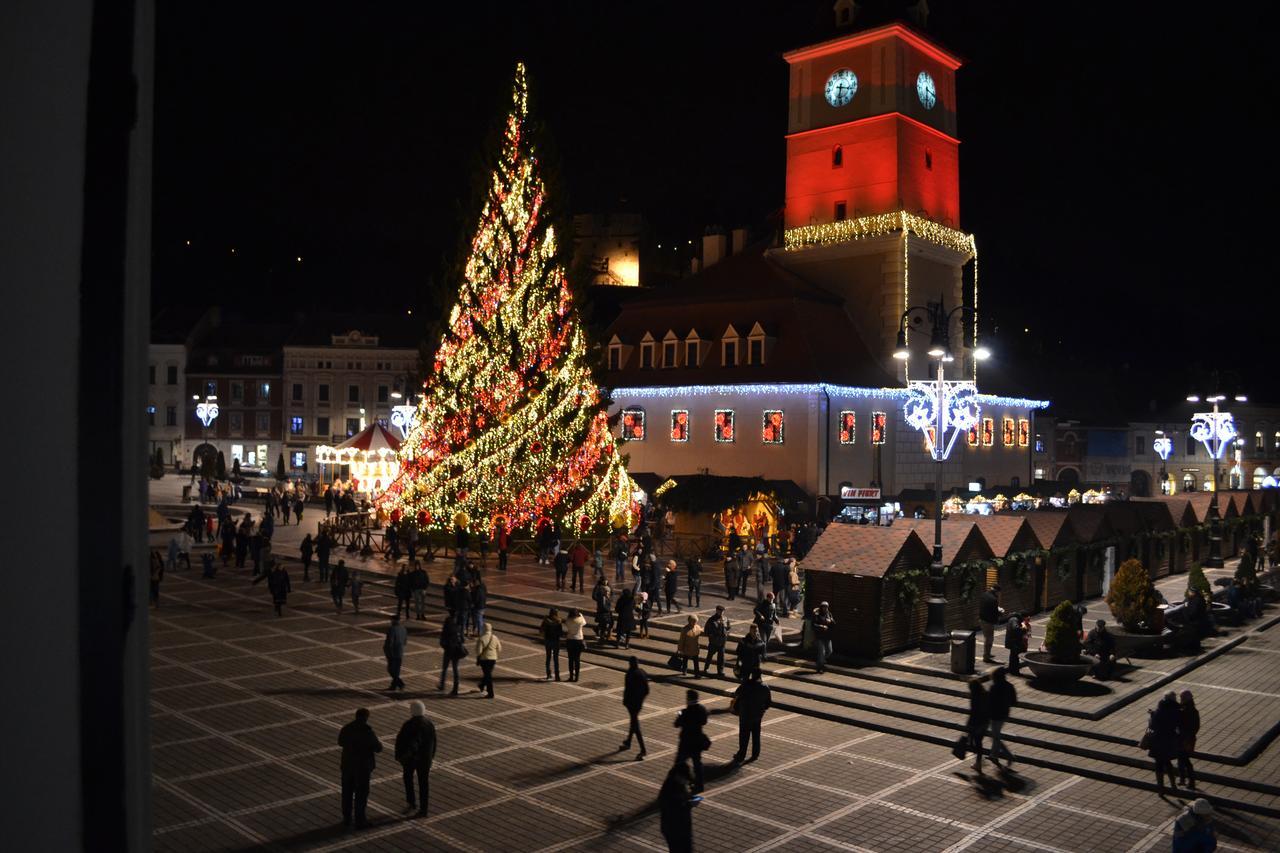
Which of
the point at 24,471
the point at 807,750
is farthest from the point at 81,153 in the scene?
the point at 807,750

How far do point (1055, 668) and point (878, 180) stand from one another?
3582cm

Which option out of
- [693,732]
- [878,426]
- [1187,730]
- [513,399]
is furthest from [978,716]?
[878,426]

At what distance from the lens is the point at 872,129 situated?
51.3 meters

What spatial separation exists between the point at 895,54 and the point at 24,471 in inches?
2118

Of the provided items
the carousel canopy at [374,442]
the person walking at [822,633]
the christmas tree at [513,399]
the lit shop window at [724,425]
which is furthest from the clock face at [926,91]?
the person walking at [822,633]

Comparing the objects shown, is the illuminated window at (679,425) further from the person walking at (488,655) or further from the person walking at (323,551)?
the person walking at (488,655)

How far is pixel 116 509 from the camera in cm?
184

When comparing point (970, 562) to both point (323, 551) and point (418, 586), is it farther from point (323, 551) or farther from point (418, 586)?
point (323, 551)

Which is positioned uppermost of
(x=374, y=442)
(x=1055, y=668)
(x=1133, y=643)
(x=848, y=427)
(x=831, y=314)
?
(x=831, y=314)

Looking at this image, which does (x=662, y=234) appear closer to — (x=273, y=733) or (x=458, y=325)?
(x=458, y=325)

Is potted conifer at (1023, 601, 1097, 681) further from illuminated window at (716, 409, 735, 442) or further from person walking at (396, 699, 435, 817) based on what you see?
illuminated window at (716, 409, 735, 442)

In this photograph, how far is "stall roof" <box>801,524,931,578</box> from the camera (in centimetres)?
2267

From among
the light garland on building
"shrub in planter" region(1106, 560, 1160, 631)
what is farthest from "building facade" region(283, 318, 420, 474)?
Result: "shrub in planter" region(1106, 560, 1160, 631)

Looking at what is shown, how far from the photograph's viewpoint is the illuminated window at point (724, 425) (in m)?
49.2
